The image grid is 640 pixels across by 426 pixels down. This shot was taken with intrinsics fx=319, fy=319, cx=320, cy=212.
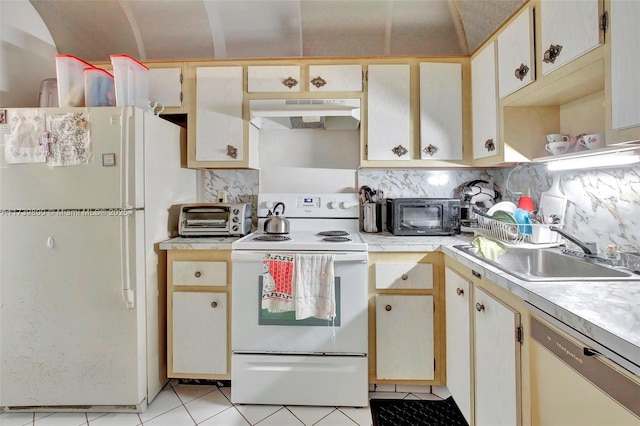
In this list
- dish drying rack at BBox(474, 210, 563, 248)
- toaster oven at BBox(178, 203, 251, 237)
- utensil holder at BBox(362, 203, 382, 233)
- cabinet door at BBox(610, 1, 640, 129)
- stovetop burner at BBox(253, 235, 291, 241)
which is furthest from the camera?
utensil holder at BBox(362, 203, 382, 233)

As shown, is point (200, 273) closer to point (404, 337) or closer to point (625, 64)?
point (404, 337)

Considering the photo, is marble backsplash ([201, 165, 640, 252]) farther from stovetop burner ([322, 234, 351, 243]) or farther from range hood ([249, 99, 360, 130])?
stovetop burner ([322, 234, 351, 243])

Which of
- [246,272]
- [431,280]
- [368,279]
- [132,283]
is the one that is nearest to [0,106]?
[132,283]

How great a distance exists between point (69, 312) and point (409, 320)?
1.90 meters

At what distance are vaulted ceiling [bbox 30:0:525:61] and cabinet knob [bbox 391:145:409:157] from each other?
2.43 ft

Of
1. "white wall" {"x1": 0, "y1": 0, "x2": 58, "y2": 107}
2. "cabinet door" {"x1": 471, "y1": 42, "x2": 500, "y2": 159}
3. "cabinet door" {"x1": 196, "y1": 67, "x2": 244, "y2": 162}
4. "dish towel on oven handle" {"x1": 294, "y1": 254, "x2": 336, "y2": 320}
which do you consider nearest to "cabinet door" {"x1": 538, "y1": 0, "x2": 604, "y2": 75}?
"cabinet door" {"x1": 471, "y1": 42, "x2": 500, "y2": 159}

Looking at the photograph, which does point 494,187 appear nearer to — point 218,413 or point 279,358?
point 279,358

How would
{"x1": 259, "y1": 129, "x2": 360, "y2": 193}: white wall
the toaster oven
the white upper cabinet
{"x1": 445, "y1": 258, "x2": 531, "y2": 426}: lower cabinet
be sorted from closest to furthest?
{"x1": 445, "y1": 258, "x2": 531, "y2": 426}: lower cabinet → the white upper cabinet → the toaster oven → {"x1": 259, "y1": 129, "x2": 360, "y2": 193}: white wall

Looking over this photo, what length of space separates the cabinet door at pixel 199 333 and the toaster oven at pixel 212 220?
1.33 ft

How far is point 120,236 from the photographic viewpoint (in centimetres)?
172

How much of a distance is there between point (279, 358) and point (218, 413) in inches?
17.7

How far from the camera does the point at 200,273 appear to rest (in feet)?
6.31

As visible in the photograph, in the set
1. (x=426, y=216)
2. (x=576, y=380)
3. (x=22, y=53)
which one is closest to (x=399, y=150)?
(x=426, y=216)

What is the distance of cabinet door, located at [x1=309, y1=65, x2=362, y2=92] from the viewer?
7.09ft
